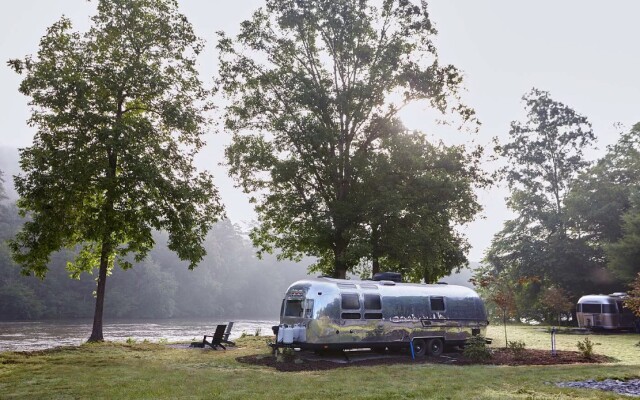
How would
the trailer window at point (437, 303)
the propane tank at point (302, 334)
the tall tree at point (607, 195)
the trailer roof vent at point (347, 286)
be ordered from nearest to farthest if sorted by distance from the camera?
the propane tank at point (302, 334) → the trailer roof vent at point (347, 286) → the trailer window at point (437, 303) → the tall tree at point (607, 195)

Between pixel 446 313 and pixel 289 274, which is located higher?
pixel 289 274

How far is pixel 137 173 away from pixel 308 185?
10.7m

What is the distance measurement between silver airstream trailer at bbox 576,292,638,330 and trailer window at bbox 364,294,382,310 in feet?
79.1

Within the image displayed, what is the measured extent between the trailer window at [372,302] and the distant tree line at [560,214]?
88.1 ft

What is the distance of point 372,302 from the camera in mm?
19203

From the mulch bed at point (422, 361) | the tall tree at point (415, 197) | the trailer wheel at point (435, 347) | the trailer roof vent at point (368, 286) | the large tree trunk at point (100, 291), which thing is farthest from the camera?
the tall tree at point (415, 197)

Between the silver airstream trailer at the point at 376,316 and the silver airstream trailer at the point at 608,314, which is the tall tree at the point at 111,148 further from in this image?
the silver airstream trailer at the point at 608,314

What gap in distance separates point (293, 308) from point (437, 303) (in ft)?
19.4

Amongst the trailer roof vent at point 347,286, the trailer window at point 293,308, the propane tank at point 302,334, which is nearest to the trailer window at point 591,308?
the trailer roof vent at point 347,286

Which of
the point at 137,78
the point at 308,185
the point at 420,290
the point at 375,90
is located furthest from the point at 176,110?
the point at 420,290

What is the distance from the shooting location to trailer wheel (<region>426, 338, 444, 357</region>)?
66.0 ft

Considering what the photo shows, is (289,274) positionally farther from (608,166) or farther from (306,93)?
(306,93)

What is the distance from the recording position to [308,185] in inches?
1188

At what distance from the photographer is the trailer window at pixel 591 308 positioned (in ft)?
118
